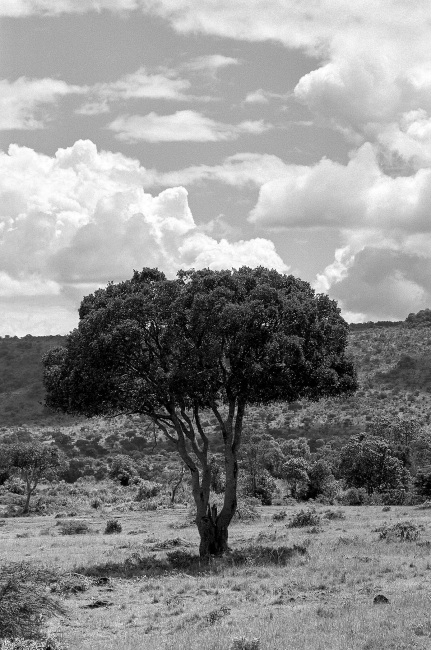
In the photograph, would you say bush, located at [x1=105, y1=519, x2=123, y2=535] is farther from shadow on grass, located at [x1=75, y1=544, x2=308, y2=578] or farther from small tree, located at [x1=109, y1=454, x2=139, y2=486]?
small tree, located at [x1=109, y1=454, x2=139, y2=486]

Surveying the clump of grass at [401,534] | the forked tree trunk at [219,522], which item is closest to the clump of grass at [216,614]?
the forked tree trunk at [219,522]

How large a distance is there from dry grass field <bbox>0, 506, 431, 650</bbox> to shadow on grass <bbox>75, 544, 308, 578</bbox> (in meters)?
0.06

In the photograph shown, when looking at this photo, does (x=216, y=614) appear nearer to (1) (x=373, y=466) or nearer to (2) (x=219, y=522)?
(2) (x=219, y=522)

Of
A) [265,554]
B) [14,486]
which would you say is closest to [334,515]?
[265,554]

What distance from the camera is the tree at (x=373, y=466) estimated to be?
5234cm

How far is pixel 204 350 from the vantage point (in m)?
23.7

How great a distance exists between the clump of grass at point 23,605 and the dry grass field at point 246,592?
0.43m

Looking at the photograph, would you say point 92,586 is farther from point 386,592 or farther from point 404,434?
point 404,434

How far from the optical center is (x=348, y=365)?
83.7 feet

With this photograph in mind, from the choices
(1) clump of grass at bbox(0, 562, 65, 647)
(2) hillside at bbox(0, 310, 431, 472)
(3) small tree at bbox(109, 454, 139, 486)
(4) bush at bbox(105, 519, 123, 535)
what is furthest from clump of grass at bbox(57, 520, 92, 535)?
(2) hillside at bbox(0, 310, 431, 472)

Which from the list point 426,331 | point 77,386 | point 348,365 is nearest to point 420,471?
point 348,365

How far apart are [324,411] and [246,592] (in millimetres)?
75392

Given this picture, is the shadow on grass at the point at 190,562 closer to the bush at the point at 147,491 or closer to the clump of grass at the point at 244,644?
the clump of grass at the point at 244,644

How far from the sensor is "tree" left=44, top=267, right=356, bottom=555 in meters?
23.2
